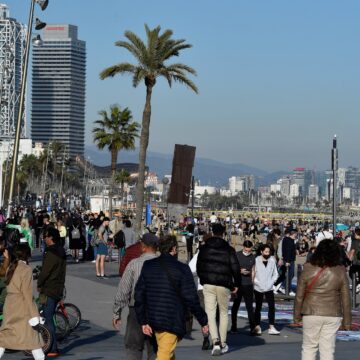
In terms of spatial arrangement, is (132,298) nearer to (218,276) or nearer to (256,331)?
(218,276)

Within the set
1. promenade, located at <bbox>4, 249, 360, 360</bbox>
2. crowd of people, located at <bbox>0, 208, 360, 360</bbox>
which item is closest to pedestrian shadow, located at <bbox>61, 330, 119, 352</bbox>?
promenade, located at <bbox>4, 249, 360, 360</bbox>

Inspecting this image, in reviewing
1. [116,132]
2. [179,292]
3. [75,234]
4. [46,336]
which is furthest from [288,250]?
[116,132]

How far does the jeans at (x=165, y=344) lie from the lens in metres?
9.02

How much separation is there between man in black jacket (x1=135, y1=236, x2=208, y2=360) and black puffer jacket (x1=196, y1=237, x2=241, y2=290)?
4.47 meters

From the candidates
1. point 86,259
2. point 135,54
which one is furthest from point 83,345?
point 135,54

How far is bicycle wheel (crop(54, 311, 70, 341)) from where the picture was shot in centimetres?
1423

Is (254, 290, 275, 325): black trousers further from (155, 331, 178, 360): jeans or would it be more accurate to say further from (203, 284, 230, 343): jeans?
(155, 331, 178, 360): jeans

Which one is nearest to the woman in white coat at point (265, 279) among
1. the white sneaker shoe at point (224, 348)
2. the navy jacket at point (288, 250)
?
the white sneaker shoe at point (224, 348)

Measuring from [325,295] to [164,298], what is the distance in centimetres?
171

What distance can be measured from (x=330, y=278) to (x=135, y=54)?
34417 mm

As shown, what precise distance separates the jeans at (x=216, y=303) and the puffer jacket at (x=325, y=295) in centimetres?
378

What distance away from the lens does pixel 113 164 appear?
7038cm

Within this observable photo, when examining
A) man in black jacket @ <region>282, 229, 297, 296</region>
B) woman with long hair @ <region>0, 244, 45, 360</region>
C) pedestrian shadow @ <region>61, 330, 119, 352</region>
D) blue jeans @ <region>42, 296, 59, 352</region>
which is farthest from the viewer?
man in black jacket @ <region>282, 229, 297, 296</region>

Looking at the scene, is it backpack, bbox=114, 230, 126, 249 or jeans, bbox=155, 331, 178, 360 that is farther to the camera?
backpack, bbox=114, 230, 126, 249
